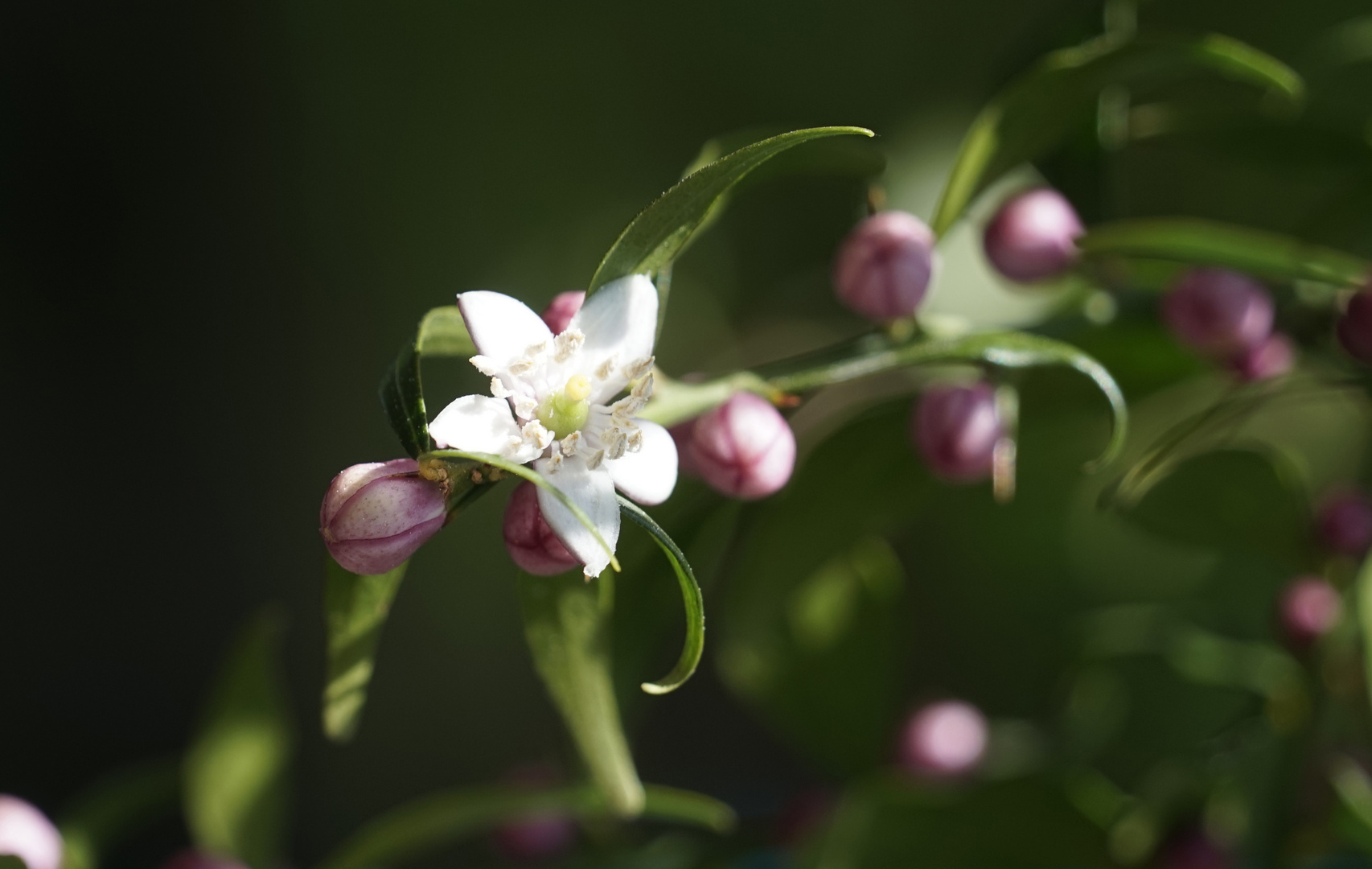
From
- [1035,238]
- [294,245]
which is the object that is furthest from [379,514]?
[294,245]

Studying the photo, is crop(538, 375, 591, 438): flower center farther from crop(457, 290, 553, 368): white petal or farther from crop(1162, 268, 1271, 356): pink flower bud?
crop(1162, 268, 1271, 356): pink flower bud

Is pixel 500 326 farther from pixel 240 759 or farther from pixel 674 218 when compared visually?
pixel 240 759

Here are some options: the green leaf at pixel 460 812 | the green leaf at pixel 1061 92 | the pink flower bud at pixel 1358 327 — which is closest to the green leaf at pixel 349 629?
the green leaf at pixel 460 812

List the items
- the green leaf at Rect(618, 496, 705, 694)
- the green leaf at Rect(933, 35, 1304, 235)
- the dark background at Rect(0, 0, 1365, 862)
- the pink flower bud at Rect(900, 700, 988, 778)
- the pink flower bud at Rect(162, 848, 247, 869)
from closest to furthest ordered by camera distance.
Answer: the green leaf at Rect(618, 496, 705, 694) → the green leaf at Rect(933, 35, 1304, 235) → the pink flower bud at Rect(162, 848, 247, 869) → the pink flower bud at Rect(900, 700, 988, 778) → the dark background at Rect(0, 0, 1365, 862)

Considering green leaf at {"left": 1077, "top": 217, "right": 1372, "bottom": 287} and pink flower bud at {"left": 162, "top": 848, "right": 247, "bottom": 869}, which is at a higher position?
green leaf at {"left": 1077, "top": 217, "right": 1372, "bottom": 287}

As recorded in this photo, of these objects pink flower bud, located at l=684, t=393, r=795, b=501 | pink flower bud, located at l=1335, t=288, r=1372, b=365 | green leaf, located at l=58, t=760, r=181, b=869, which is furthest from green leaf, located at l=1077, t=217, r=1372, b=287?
green leaf, located at l=58, t=760, r=181, b=869

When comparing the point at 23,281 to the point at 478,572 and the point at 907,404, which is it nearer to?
the point at 478,572
